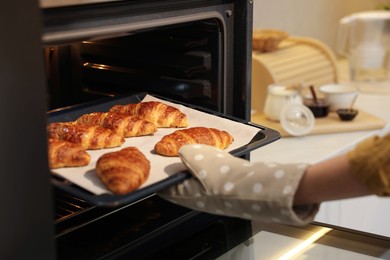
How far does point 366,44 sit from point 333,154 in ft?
2.70

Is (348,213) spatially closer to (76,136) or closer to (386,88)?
(386,88)

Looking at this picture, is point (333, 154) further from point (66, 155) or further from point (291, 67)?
point (66, 155)

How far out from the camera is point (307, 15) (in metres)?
2.70

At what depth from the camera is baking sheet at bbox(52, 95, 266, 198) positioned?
0.88 metres

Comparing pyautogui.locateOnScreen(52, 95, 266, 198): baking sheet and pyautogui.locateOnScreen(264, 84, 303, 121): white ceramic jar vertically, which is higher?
pyautogui.locateOnScreen(52, 95, 266, 198): baking sheet

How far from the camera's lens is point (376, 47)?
239 cm

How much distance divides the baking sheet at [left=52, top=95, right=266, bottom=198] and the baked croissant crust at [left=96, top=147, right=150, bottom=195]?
0.01m

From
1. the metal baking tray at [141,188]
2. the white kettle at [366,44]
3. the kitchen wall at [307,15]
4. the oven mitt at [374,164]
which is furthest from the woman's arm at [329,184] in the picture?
the white kettle at [366,44]

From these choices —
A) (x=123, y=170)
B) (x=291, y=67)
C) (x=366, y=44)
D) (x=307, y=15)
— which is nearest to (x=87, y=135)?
(x=123, y=170)

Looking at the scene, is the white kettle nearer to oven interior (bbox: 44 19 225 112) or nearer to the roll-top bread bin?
the roll-top bread bin

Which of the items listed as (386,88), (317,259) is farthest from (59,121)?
(386,88)

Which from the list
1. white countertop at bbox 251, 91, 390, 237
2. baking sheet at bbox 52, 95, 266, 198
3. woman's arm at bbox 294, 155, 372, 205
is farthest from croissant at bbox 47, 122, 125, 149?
white countertop at bbox 251, 91, 390, 237

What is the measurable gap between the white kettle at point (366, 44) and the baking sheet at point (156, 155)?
1.38 m

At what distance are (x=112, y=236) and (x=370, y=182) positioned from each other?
0.44 m
